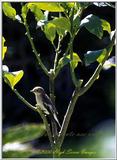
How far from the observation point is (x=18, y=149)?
0.84 metres

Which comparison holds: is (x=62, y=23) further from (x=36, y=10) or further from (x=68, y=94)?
(x=68, y=94)

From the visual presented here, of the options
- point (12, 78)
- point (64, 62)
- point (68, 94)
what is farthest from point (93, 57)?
point (68, 94)

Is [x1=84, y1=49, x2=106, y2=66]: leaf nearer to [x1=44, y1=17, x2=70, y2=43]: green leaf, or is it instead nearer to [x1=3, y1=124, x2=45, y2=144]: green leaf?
[x1=44, y1=17, x2=70, y2=43]: green leaf

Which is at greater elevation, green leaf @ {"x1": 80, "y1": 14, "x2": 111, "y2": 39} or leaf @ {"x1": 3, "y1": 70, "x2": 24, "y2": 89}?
green leaf @ {"x1": 80, "y1": 14, "x2": 111, "y2": 39}

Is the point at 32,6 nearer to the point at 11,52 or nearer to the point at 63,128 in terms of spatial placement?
the point at 63,128

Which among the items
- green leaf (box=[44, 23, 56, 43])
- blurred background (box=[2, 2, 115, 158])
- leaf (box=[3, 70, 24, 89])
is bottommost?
blurred background (box=[2, 2, 115, 158])

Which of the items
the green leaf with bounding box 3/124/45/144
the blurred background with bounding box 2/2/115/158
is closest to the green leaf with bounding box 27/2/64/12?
the blurred background with bounding box 2/2/115/158

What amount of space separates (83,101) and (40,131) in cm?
142

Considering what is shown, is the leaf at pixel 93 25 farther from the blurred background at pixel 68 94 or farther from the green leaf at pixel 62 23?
the blurred background at pixel 68 94

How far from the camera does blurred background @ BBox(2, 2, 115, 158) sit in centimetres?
108

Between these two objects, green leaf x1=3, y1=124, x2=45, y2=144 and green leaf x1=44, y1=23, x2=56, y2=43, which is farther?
green leaf x1=44, y1=23, x2=56, y2=43

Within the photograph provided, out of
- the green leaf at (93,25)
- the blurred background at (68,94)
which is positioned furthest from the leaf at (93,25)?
the blurred background at (68,94)

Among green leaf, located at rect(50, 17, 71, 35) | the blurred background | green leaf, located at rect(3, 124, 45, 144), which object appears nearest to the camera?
green leaf, located at rect(3, 124, 45, 144)

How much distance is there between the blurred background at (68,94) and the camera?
108cm
